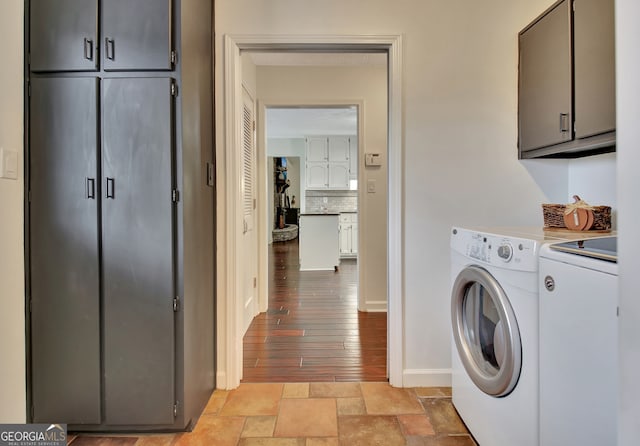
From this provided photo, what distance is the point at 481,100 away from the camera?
2029 millimetres

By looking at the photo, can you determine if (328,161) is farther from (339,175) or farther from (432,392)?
(432,392)

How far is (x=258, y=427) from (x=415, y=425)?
0.75 m

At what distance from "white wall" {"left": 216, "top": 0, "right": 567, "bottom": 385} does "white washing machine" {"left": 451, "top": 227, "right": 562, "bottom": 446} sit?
12.9 inches

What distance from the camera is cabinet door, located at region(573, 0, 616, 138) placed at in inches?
56.5

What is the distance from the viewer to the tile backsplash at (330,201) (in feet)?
25.6

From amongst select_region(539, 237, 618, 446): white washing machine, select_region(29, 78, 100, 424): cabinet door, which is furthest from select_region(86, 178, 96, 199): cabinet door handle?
select_region(539, 237, 618, 446): white washing machine

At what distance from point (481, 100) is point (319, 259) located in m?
3.97

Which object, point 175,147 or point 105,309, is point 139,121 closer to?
point 175,147

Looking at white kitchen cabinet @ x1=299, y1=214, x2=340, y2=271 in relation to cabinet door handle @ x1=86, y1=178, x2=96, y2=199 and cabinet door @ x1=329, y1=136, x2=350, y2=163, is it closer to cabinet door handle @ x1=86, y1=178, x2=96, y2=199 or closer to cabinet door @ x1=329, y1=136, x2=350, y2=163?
cabinet door @ x1=329, y1=136, x2=350, y2=163

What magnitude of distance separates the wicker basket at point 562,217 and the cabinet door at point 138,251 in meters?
1.82

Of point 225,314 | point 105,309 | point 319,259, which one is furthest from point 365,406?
point 319,259

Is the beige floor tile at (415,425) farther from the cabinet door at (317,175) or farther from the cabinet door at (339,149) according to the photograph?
the cabinet door at (339,149)

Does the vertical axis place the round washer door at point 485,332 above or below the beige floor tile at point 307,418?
above

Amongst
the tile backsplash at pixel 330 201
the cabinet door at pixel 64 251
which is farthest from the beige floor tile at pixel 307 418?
the tile backsplash at pixel 330 201
